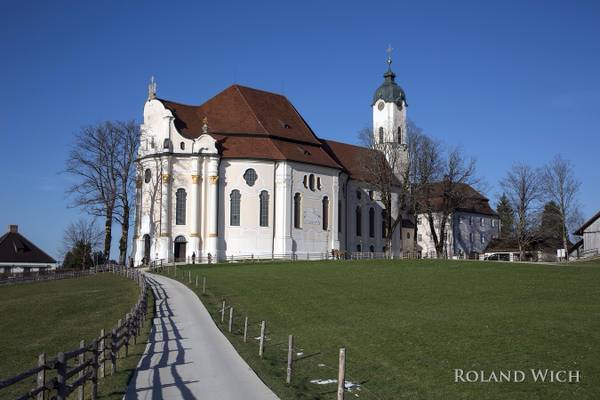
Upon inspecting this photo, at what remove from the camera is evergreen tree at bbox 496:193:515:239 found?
83531 millimetres

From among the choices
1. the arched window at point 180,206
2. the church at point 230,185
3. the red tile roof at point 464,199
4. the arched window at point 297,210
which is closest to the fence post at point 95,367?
the church at point 230,185

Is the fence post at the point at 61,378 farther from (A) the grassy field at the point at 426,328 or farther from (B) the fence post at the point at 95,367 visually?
(A) the grassy field at the point at 426,328

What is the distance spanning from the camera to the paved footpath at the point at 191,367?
13.9 meters

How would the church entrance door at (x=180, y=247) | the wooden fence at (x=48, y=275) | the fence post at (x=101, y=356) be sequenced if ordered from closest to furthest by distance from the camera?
1. the fence post at (x=101, y=356)
2. the wooden fence at (x=48, y=275)
3. the church entrance door at (x=180, y=247)

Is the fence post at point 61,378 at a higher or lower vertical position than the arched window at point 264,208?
lower

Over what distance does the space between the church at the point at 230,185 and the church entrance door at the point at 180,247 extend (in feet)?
0.30

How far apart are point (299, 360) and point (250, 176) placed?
45.6 m

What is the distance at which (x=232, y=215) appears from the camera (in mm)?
61812

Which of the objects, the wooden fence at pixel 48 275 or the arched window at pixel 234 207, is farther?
the arched window at pixel 234 207

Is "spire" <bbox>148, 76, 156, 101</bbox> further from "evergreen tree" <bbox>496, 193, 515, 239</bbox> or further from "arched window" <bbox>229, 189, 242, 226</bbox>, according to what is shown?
"evergreen tree" <bbox>496, 193, 515, 239</bbox>

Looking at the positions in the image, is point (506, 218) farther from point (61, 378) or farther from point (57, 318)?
point (61, 378)

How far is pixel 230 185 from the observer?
204 feet

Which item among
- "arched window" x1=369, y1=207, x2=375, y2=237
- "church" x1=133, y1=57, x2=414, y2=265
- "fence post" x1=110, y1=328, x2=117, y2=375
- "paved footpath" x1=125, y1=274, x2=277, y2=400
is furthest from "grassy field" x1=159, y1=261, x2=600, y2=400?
"arched window" x1=369, y1=207, x2=375, y2=237

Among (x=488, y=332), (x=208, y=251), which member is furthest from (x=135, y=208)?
(x=488, y=332)
